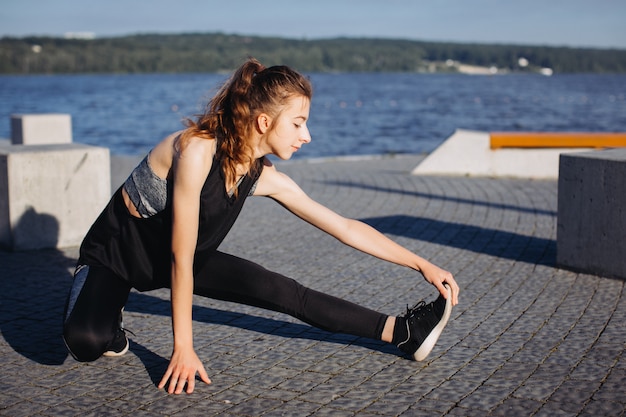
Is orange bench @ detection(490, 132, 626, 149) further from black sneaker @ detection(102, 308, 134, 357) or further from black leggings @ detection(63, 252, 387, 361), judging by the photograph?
black sneaker @ detection(102, 308, 134, 357)

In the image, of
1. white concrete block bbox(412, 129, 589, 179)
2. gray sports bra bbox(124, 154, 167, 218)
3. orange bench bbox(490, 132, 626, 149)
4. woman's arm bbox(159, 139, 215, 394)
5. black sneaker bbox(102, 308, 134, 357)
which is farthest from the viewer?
white concrete block bbox(412, 129, 589, 179)

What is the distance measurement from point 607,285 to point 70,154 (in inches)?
174

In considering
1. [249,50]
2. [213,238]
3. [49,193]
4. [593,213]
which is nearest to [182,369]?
[213,238]

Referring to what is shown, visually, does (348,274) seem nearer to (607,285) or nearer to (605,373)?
(607,285)

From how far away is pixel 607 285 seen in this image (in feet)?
17.8

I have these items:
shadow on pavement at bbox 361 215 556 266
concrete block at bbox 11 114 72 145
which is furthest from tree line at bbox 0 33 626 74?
shadow on pavement at bbox 361 215 556 266

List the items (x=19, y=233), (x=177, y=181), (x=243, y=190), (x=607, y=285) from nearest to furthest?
(x=177, y=181) < (x=243, y=190) < (x=607, y=285) < (x=19, y=233)

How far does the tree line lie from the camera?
13000 cm

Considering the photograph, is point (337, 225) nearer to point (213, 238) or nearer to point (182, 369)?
point (213, 238)

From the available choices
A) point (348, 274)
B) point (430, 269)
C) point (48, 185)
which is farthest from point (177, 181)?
point (48, 185)

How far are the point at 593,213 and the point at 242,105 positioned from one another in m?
3.36

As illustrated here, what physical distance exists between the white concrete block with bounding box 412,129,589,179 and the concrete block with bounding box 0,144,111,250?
19.3 feet

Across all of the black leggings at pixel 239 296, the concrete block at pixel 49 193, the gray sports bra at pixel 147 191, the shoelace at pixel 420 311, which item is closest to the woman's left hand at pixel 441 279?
the shoelace at pixel 420 311

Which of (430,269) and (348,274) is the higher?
(430,269)
